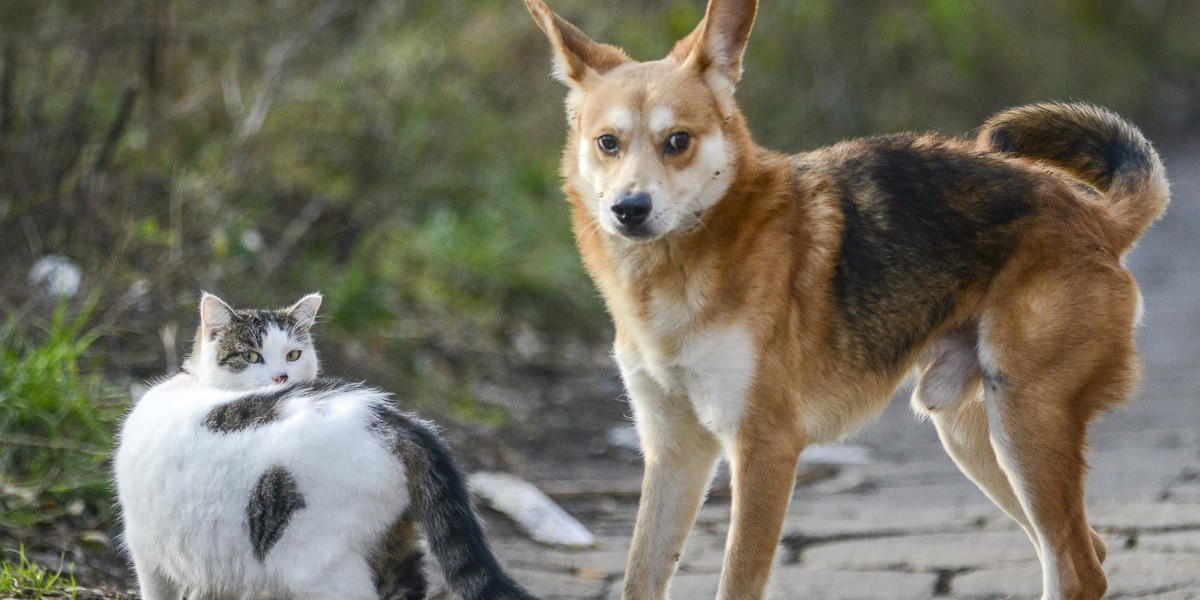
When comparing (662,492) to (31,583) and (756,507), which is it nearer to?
(756,507)

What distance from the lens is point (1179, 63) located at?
67.8ft

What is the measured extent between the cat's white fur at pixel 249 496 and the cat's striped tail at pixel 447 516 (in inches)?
2.0

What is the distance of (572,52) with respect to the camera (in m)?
4.27

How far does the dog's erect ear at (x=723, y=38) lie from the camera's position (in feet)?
13.5

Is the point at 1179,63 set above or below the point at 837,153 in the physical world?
below

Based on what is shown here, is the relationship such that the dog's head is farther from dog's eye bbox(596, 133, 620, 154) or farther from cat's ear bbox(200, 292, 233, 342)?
cat's ear bbox(200, 292, 233, 342)

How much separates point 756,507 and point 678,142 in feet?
3.73

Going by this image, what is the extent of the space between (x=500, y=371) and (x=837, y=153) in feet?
12.1

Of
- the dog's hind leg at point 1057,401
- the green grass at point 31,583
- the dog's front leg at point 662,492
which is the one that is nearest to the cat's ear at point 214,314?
the green grass at point 31,583

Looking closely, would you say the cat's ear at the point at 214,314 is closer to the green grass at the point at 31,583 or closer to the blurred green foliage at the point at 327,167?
the green grass at the point at 31,583

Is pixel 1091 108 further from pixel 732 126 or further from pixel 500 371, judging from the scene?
pixel 500 371

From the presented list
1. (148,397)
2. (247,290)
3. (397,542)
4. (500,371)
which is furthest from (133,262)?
(397,542)

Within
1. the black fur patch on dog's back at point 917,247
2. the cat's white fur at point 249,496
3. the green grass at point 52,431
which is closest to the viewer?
the cat's white fur at point 249,496

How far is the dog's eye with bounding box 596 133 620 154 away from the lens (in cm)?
402
